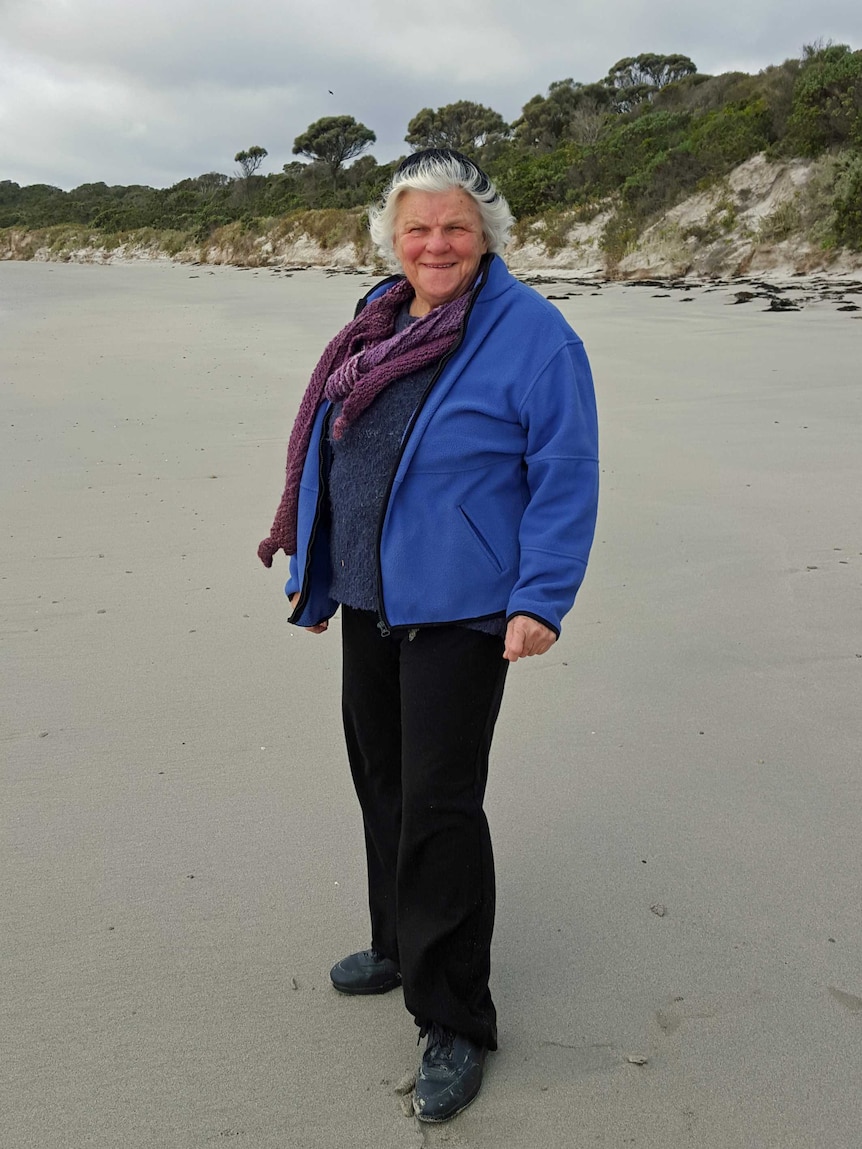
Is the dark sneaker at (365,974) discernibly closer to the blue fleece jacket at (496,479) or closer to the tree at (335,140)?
the blue fleece jacket at (496,479)

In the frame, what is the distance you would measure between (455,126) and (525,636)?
46.5 metres

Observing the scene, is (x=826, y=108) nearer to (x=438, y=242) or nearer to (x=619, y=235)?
(x=619, y=235)

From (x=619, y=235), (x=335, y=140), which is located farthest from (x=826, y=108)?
(x=335, y=140)

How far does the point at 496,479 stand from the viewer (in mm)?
1991

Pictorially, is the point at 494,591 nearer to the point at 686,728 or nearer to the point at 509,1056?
the point at 509,1056

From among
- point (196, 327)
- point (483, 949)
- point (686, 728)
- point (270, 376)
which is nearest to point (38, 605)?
point (686, 728)

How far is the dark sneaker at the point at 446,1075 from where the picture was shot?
79.8 inches

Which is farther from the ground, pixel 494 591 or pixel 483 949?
pixel 494 591

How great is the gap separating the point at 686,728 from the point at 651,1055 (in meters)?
1.39

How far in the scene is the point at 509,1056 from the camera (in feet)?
7.20

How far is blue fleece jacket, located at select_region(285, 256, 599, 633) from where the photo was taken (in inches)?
76.7

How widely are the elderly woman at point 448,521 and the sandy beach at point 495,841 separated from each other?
29 cm

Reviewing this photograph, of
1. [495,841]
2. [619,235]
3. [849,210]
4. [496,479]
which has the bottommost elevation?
[495,841]

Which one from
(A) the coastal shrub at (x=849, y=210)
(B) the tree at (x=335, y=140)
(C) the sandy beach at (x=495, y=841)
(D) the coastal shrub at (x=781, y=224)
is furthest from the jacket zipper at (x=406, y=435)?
(B) the tree at (x=335, y=140)
